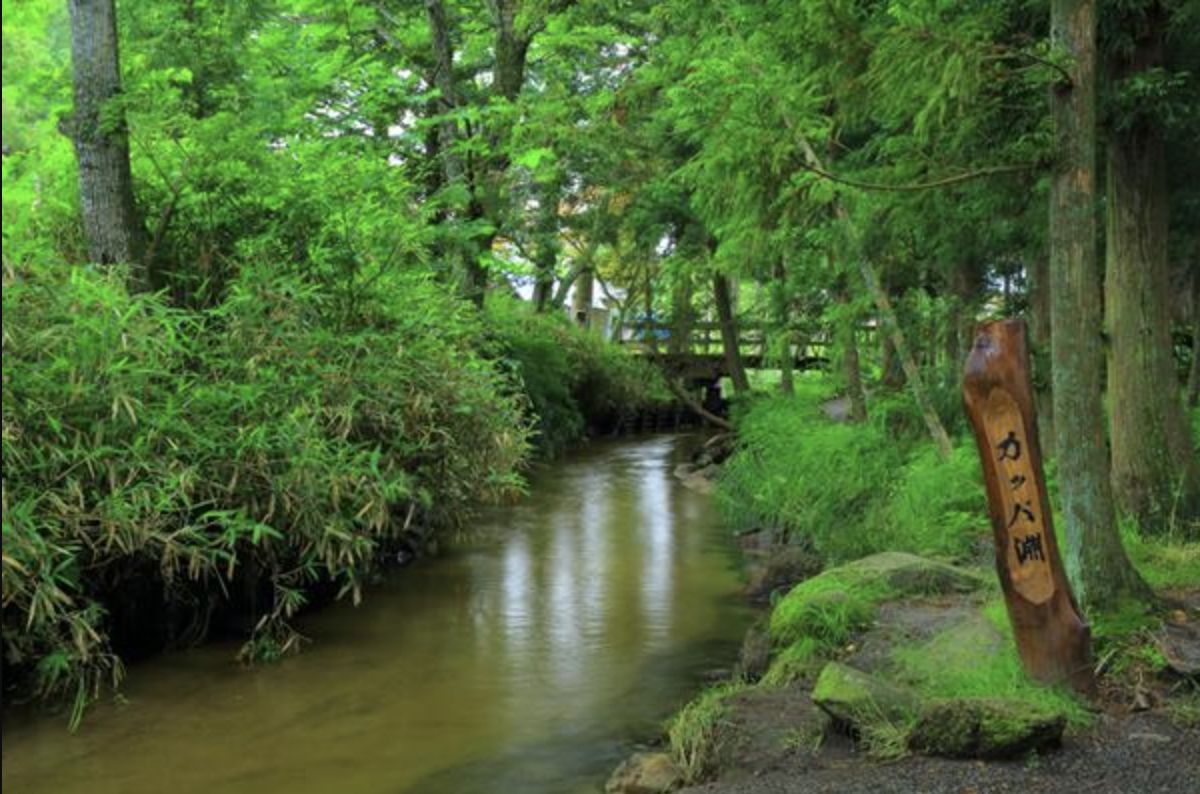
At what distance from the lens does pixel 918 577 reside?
6.79 metres

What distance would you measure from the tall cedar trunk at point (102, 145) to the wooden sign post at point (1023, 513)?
17.8ft

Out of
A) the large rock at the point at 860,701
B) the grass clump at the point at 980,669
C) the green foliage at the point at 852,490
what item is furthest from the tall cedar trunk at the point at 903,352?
the large rock at the point at 860,701

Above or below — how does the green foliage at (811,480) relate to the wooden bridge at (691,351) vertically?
below

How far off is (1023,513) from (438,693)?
3.73 metres

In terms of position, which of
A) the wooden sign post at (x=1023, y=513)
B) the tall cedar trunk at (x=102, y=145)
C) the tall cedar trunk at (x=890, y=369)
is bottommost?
the wooden sign post at (x=1023, y=513)

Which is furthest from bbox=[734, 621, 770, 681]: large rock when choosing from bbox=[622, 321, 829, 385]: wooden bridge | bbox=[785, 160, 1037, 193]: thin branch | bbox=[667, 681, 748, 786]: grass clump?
bbox=[622, 321, 829, 385]: wooden bridge

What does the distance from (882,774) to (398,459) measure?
15.5ft

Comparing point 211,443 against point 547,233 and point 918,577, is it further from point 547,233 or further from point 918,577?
point 547,233

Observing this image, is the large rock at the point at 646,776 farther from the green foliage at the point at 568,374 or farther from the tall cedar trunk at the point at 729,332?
the tall cedar trunk at the point at 729,332

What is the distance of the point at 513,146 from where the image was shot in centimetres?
1229

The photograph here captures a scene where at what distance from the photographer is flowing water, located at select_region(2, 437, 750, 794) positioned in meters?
5.34

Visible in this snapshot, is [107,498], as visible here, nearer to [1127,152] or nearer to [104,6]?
[104,6]

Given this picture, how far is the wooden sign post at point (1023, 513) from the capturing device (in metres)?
4.52

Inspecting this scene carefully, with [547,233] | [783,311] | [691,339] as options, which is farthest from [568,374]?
[691,339]
